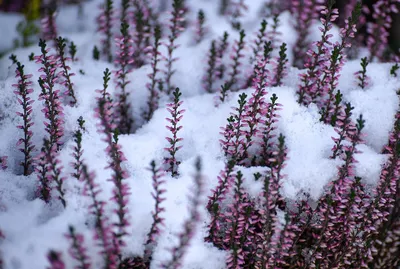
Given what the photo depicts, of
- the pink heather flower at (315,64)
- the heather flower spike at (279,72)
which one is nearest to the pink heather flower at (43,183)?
the heather flower spike at (279,72)

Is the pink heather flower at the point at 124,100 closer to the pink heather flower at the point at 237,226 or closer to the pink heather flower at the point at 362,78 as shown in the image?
the pink heather flower at the point at 237,226

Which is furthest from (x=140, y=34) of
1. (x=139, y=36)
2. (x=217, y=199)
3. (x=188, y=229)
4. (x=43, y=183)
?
(x=188, y=229)

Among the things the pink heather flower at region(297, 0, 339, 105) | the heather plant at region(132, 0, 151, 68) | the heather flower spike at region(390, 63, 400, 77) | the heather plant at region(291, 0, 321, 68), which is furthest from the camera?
the heather plant at region(291, 0, 321, 68)

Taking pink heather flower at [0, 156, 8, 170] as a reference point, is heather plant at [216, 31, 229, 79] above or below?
above

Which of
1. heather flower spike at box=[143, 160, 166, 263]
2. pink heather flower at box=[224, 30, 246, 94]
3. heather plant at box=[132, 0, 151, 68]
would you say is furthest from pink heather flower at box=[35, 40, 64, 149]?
pink heather flower at box=[224, 30, 246, 94]

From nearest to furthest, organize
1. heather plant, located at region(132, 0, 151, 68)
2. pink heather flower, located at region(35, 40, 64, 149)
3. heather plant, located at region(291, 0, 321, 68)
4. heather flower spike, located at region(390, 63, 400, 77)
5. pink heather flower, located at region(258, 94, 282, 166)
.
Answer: pink heather flower, located at region(35, 40, 64, 149) < pink heather flower, located at region(258, 94, 282, 166) < heather flower spike, located at region(390, 63, 400, 77) < heather plant, located at region(132, 0, 151, 68) < heather plant, located at region(291, 0, 321, 68)

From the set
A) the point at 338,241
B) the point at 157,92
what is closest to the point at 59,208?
the point at 157,92

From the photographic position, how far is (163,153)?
11.5 feet

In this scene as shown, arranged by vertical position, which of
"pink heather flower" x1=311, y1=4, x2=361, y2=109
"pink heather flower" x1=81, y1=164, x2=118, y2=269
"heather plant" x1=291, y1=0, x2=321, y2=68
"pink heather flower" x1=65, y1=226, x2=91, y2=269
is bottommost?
"pink heather flower" x1=65, y1=226, x2=91, y2=269

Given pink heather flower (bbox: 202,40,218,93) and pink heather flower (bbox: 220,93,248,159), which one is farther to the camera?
pink heather flower (bbox: 202,40,218,93)

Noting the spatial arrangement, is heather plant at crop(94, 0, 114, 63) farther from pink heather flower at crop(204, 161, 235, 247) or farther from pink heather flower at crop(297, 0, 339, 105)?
pink heather flower at crop(204, 161, 235, 247)

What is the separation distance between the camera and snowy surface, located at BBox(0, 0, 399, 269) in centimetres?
278

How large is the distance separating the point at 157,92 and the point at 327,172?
2.17 metres

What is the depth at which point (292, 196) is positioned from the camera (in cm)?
313
